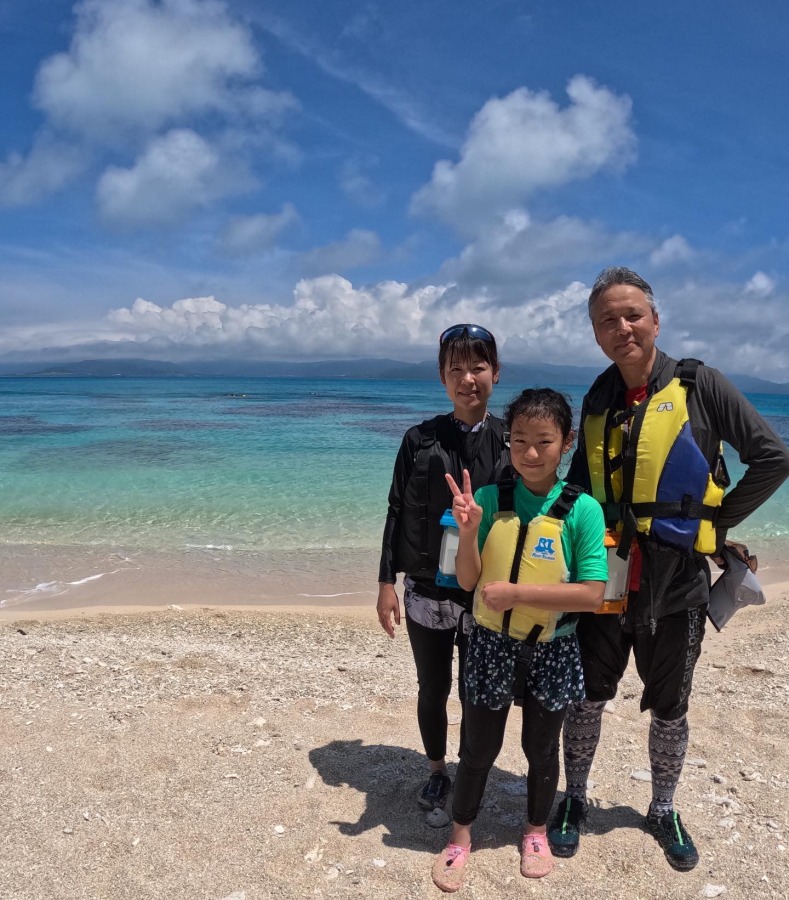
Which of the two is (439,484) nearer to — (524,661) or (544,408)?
(544,408)

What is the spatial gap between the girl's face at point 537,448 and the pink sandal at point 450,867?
1.75m

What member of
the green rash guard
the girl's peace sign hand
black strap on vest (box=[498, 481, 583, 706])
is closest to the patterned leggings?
black strap on vest (box=[498, 481, 583, 706])

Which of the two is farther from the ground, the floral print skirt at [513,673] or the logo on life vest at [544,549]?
the logo on life vest at [544,549]

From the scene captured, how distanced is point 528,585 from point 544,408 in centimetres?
72

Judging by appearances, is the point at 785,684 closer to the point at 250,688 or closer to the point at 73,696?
the point at 250,688

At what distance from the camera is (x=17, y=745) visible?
3.97m

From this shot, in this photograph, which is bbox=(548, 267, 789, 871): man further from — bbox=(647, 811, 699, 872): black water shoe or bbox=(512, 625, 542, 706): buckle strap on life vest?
bbox=(512, 625, 542, 706): buckle strap on life vest

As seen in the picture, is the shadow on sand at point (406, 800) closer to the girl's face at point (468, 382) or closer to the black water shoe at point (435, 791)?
the black water shoe at point (435, 791)

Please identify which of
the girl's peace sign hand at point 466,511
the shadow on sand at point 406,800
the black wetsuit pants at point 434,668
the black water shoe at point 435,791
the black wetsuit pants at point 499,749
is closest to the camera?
the girl's peace sign hand at point 466,511

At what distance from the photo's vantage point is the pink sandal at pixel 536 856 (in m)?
2.99

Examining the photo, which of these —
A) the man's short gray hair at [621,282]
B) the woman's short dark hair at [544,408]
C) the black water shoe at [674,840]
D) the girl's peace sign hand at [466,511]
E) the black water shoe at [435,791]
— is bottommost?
the black water shoe at [435,791]

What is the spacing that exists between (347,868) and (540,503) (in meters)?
1.94

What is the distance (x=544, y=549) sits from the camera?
8.73ft

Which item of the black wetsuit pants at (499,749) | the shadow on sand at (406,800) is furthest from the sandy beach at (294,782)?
the black wetsuit pants at (499,749)
